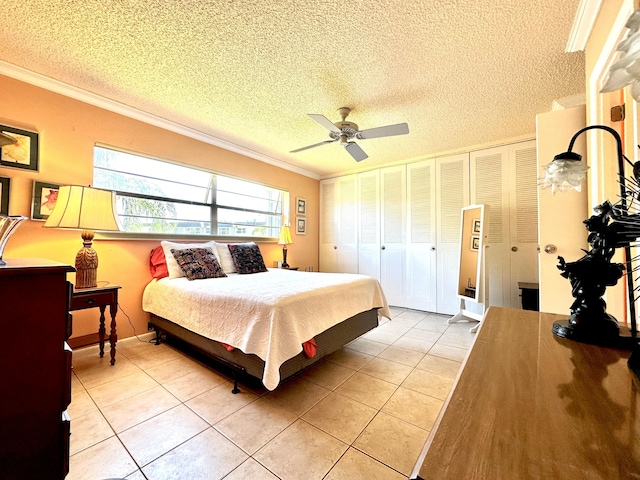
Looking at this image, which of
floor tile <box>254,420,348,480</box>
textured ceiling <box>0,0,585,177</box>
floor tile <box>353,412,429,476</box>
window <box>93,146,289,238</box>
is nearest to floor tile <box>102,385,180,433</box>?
floor tile <box>254,420,348,480</box>

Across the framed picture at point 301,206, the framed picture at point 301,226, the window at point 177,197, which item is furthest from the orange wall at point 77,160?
the framed picture at point 301,226

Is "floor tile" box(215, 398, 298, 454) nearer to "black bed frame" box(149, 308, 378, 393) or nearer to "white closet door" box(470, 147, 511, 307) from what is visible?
"black bed frame" box(149, 308, 378, 393)

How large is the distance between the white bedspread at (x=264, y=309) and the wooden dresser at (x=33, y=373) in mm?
935

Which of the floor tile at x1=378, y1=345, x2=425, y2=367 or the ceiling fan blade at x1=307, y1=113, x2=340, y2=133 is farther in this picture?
the floor tile at x1=378, y1=345, x2=425, y2=367

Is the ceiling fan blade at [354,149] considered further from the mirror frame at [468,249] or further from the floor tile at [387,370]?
the floor tile at [387,370]

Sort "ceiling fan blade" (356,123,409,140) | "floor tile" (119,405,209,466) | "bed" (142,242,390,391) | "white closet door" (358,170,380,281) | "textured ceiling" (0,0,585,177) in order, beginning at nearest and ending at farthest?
"floor tile" (119,405,209,466) → "textured ceiling" (0,0,585,177) → "bed" (142,242,390,391) → "ceiling fan blade" (356,123,409,140) → "white closet door" (358,170,380,281)

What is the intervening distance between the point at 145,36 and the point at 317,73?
1.25 metres

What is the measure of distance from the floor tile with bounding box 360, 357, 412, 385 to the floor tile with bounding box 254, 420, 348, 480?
793mm

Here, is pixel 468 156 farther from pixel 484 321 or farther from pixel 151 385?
pixel 151 385

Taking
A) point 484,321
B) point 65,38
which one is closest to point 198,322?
point 484,321

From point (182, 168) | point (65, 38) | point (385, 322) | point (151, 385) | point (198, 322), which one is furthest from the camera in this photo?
point (385, 322)

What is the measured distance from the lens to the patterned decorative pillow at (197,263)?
269 centimetres

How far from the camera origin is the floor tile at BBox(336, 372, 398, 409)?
5.93 ft

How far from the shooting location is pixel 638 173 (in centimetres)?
67
